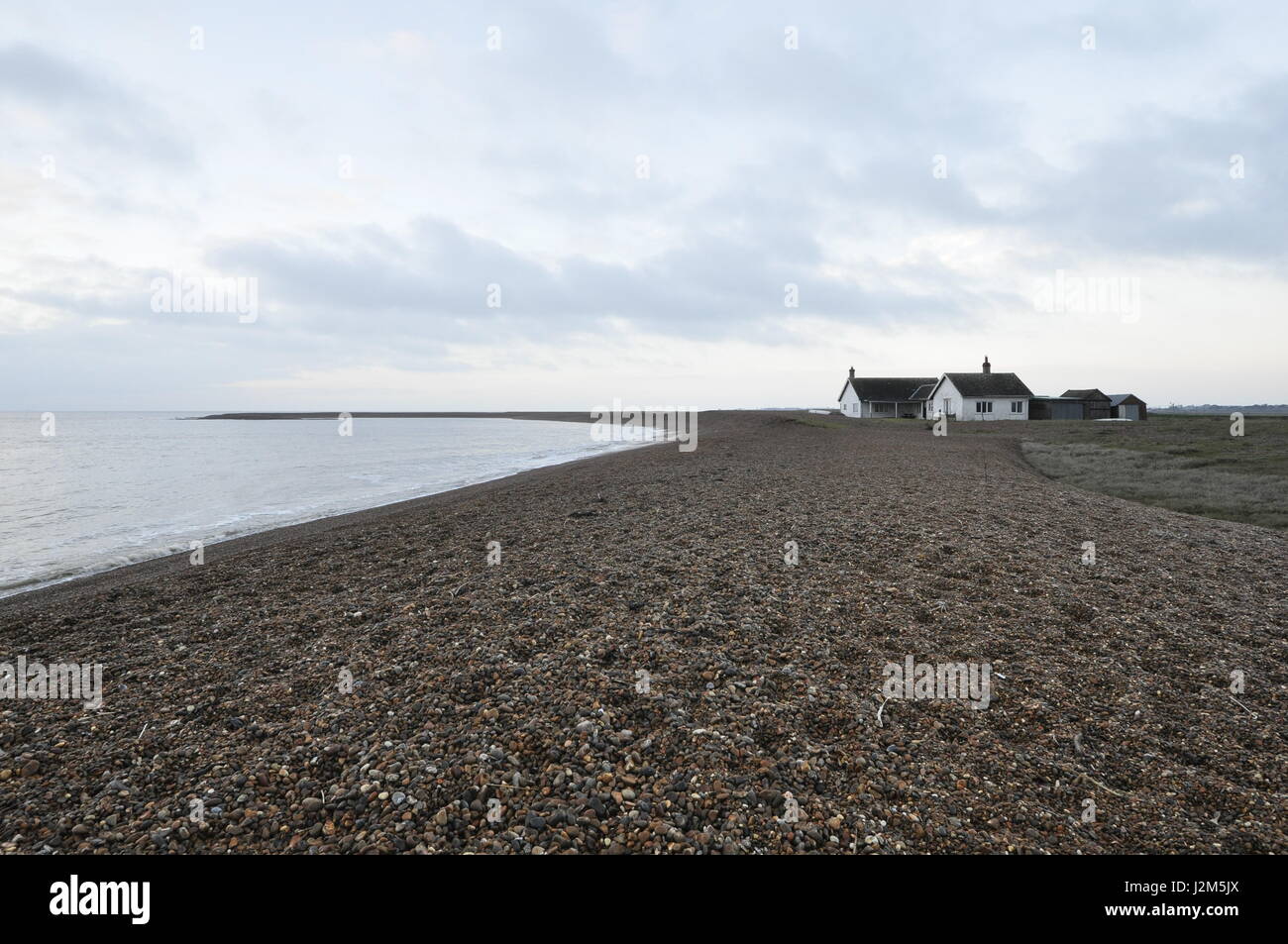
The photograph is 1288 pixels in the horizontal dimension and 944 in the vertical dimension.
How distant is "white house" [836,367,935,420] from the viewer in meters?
81.9

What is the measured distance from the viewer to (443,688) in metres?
6.36

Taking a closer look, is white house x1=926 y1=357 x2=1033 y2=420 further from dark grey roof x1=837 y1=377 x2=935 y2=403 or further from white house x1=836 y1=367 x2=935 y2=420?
dark grey roof x1=837 y1=377 x2=935 y2=403

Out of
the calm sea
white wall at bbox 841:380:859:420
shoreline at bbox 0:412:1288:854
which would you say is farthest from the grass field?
white wall at bbox 841:380:859:420

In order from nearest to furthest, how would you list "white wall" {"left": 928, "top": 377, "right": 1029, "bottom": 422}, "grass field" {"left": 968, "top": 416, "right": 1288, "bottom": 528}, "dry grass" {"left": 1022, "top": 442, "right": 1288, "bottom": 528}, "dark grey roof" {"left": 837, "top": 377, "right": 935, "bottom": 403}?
"dry grass" {"left": 1022, "top": 442, "right": 1288, "bottom": 528}, "grass field" {"left": 968, "top": 416, "right": 1288, "bottom": 528}, "white wall" {"left": 928, "top": 377, "right": 1029, "bottom": 422}, "dark grey roof" {"left": 837, "top": 377, "right": 935, "bottom": 403}

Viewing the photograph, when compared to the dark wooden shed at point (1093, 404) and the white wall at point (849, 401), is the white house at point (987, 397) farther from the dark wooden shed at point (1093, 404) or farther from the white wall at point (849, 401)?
the white wall at point (849, 401)

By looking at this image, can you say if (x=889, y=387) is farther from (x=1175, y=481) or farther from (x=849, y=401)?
(x=1175, y=481)

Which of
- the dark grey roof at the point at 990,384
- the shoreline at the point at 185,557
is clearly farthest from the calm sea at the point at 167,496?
the dark grey roof at the point at 990,384

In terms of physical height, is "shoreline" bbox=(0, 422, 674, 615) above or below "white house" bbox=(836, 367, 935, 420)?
below

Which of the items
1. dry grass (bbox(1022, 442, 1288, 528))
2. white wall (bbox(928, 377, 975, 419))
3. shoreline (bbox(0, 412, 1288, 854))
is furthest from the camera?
white wall (bbox(928, 377, 975, 419))

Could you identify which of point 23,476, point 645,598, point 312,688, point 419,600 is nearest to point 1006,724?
point 645,598

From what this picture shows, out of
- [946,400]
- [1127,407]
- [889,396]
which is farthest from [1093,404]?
[889,396]

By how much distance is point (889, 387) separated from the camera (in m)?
85.2

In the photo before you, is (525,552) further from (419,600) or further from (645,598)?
(645,598)

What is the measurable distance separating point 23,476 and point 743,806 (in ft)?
149
